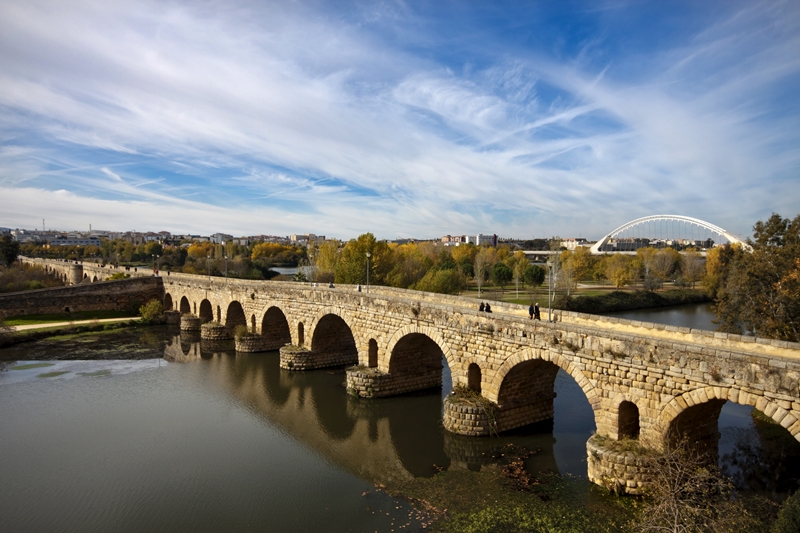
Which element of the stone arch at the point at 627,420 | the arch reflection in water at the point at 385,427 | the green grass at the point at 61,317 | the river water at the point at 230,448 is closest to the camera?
the stone arch at the point at 627,420

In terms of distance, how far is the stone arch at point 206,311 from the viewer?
2880cm

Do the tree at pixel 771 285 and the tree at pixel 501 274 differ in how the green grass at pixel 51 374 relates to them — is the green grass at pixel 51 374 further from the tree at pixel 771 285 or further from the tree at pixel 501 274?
the tree at pixel 501 274

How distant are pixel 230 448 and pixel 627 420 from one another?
9.62 meters

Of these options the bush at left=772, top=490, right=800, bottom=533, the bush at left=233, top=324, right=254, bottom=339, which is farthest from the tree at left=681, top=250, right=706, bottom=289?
the bush at left=772, top=490, right=800, bottom=533

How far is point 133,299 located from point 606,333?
33.1 meters

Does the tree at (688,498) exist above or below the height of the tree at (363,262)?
below

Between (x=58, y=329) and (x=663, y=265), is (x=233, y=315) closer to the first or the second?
(x=58, y=329)

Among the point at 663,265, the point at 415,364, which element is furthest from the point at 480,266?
the point at 415,364

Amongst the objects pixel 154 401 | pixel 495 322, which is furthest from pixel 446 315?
pixel 154 401

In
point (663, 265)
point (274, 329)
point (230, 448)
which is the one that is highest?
point (663, 265)

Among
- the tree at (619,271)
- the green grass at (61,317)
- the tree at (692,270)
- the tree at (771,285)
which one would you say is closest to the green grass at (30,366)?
Result: the green grass at (61,317)

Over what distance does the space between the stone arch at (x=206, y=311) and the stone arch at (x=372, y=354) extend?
617 inches

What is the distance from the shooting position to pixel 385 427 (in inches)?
556

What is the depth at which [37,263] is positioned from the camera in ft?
214
